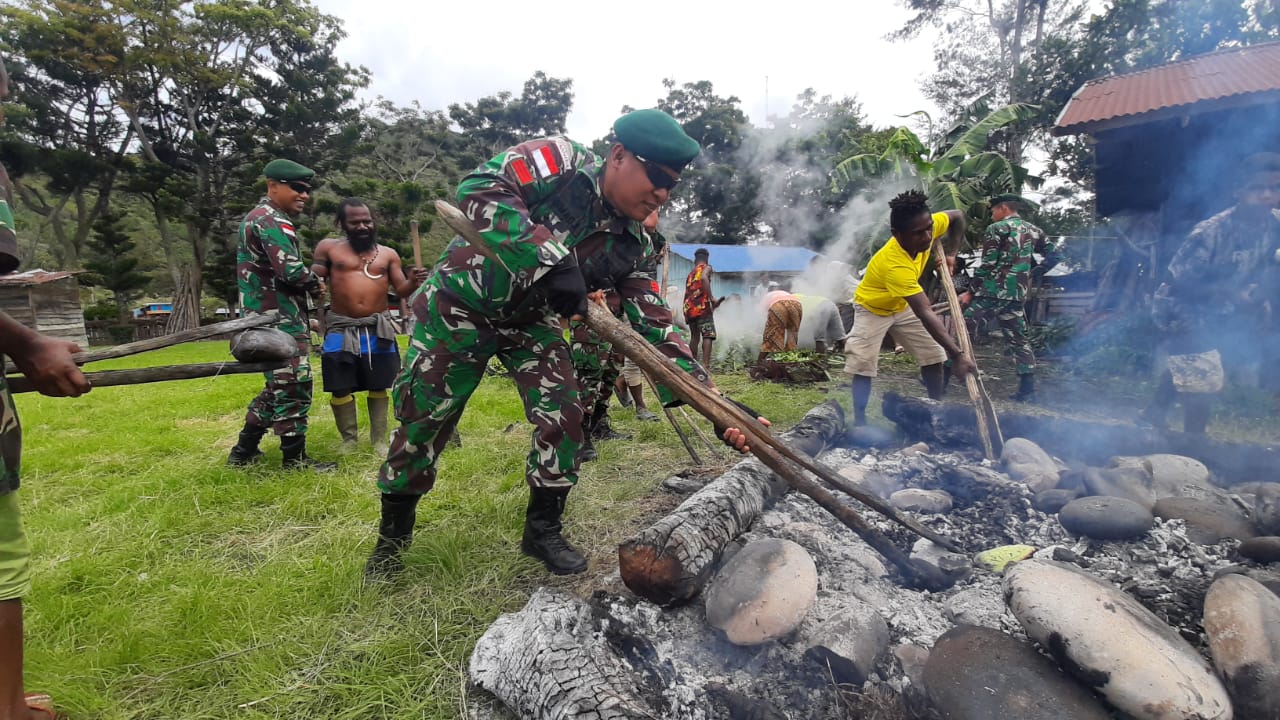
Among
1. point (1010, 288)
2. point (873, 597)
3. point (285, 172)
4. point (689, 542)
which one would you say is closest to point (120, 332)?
point (285, 172)

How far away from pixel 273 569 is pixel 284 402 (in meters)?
1.73

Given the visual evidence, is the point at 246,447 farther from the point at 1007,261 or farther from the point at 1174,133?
the point at 1174,133

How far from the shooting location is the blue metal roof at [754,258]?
21.1 metres

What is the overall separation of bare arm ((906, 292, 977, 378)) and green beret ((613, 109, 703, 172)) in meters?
2.78

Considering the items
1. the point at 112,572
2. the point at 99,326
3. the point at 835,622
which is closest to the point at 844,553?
the point at 835,622

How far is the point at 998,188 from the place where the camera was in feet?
40.1

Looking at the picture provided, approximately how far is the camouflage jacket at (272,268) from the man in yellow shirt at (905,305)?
438 cm

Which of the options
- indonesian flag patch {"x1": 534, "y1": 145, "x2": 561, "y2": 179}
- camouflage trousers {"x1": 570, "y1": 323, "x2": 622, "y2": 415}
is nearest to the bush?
camouflage trousers {"x1": 570, "y1": 323, "x2": 622, "y2": 415}

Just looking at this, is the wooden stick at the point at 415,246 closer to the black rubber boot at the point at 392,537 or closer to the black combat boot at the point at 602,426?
the black combat boot at the point at 602,426

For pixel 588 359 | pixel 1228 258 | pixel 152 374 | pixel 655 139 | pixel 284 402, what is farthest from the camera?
pixel 588 359

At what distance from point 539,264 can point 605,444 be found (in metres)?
3.09

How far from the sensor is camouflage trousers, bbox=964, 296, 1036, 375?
628cm

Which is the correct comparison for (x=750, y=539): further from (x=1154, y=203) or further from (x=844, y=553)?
(x=1154, y=203)

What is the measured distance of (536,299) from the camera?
2326 millimetres
